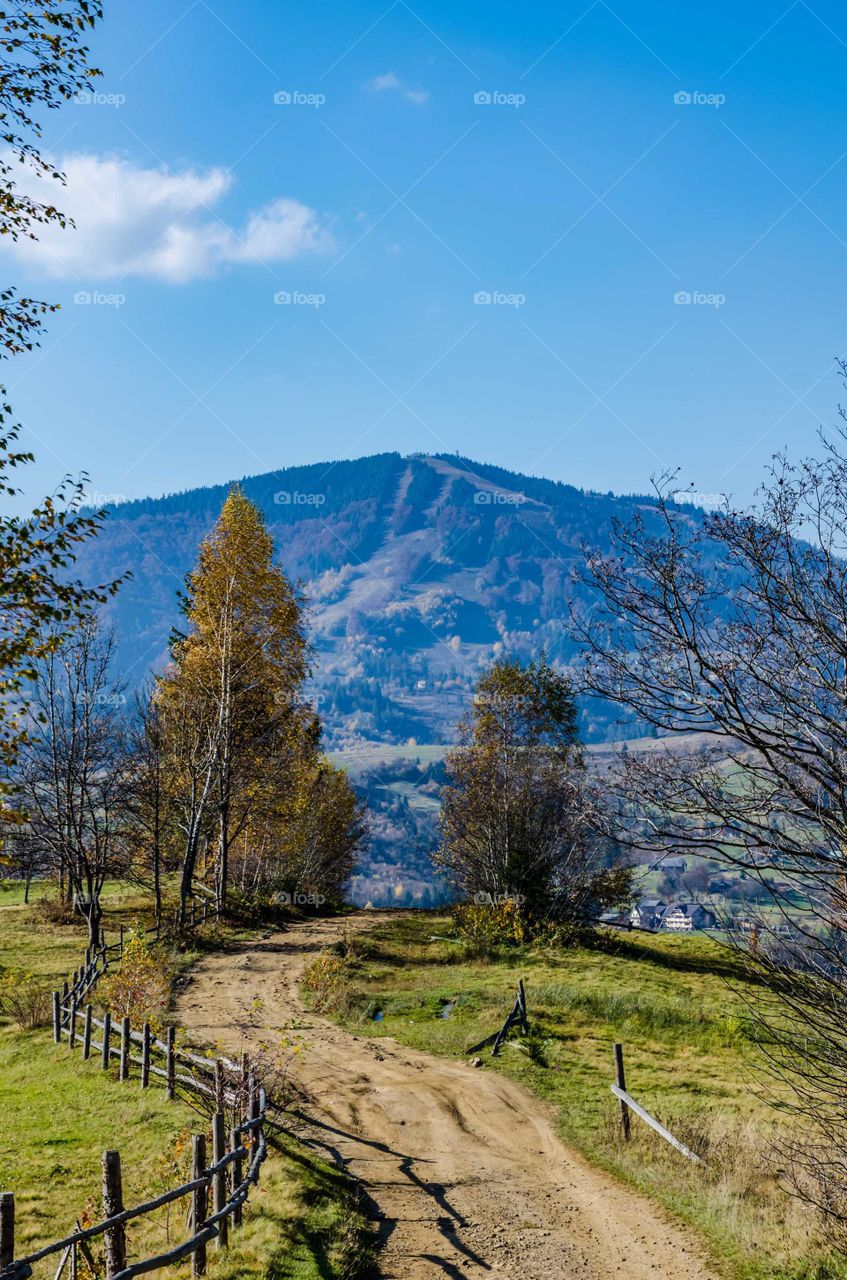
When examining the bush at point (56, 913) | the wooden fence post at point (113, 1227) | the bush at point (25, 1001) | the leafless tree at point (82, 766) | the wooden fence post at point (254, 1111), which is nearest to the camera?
the wooden fence post at point (113, 1227)

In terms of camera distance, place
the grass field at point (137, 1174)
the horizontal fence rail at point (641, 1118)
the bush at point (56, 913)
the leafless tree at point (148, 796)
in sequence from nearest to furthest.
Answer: the grass field at point (137, 1174) → the horizontal fence rail at point (641, 1118) → the leafless tree at point (148, 796) → the bush at point (56, 913)

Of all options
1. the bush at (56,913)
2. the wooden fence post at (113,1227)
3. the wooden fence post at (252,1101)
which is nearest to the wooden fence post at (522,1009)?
the wooden fence post at (252,1101)

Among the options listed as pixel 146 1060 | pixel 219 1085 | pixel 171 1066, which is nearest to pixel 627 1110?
pixel 219 1085

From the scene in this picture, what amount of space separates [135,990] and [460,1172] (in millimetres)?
11567

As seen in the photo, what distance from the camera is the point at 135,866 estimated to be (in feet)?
133

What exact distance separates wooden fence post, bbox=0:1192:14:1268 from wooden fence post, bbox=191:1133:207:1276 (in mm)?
3307

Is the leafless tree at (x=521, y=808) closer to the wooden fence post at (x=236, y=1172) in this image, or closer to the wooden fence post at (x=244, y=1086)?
the wooden fence post at (x=244, y=1086)

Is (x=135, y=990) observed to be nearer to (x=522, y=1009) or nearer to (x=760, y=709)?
(x=522, y=1009)

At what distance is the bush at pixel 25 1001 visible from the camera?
2591cm

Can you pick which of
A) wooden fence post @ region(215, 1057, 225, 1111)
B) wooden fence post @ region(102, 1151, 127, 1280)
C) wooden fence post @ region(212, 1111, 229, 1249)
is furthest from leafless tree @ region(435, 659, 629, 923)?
wooden fence post @ region(102, 1151, 127, 1280)

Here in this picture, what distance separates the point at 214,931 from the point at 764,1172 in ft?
81.9

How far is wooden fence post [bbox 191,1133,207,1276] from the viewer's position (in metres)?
11.2

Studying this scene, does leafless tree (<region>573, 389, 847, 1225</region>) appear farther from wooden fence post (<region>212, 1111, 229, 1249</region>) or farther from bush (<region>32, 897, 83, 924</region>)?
bush (<region>32, 897, 83, 924</region>)

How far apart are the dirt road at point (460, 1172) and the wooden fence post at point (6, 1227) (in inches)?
222
